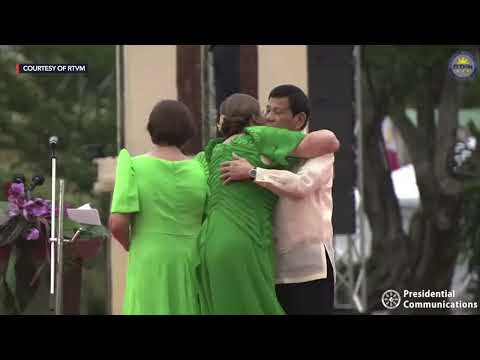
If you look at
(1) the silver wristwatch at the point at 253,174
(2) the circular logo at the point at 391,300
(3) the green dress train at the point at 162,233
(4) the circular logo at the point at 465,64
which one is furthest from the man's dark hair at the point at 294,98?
(4) the circular logo at the point at 465,64

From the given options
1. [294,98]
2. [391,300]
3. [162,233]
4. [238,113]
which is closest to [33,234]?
[162,233]

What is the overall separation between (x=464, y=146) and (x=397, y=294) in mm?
4411

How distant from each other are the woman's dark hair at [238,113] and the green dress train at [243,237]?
0.06 m

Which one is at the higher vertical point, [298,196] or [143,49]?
[143,49]

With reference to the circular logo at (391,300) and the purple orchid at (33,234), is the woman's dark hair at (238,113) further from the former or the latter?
the circular logo at (391,300)

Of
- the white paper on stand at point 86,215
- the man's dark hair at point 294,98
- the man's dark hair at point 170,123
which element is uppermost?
the man's dark hair at point 294,98

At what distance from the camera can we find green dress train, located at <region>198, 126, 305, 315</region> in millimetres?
4145

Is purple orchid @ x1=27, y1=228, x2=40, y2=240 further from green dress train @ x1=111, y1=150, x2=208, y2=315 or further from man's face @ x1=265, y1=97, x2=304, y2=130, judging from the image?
man's face @ x1=265, y1=97, x2=304, y2=130

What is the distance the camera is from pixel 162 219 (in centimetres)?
416

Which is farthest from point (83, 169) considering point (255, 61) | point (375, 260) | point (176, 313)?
point (176, 313)

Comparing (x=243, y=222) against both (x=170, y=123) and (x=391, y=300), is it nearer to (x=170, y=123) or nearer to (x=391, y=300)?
(x=170, y=123)

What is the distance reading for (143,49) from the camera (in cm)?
772

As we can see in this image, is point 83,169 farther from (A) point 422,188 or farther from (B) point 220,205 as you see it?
(B) point 220,205

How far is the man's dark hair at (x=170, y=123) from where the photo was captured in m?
4.17
